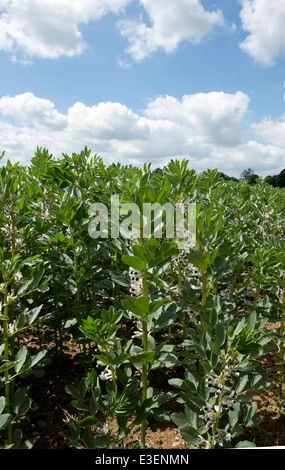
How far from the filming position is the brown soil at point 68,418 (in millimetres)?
2246

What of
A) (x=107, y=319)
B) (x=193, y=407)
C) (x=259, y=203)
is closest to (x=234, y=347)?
(x=193, y=407)

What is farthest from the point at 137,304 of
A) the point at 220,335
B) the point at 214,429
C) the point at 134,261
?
the point at 214,429

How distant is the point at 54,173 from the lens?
2947mm

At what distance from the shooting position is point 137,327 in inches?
88.1

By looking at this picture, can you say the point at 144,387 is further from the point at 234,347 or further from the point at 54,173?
the point at 54,173

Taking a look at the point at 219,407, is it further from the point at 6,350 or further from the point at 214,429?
the point at 6,350

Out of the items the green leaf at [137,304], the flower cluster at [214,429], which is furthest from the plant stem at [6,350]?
the flower cluster at [214,429]

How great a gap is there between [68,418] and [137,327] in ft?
2.43

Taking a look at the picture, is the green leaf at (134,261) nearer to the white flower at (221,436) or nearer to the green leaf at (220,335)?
the green leaf at (220,335)

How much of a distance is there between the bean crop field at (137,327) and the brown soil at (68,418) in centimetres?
1

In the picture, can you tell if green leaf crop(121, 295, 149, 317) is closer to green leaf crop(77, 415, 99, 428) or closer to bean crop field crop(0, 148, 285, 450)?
bean crop field crop(0, 148, 285, 450)

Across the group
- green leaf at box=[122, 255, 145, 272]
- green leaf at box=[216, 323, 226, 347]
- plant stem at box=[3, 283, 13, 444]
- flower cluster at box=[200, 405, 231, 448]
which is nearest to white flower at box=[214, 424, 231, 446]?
flower cluster at box=[200, 405, 231, 448]

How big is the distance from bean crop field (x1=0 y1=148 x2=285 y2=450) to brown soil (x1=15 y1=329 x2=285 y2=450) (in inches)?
0.5
